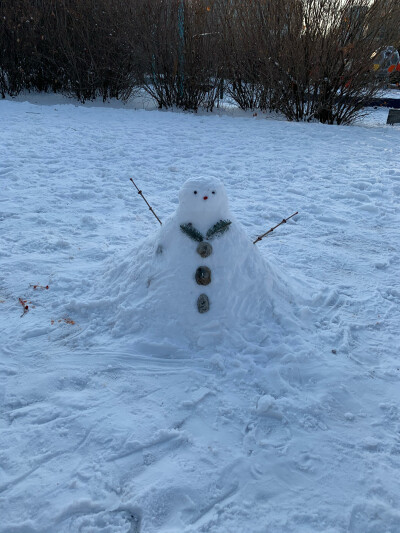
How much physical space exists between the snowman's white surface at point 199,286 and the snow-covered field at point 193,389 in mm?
21

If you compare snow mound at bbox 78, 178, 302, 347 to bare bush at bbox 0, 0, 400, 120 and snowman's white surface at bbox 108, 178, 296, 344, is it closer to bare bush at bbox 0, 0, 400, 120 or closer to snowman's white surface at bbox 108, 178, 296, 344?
snowman's white surface at bbox 108, 178, 296, 344

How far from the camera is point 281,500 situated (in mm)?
1687

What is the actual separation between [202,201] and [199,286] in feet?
1.48

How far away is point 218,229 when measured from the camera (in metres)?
2.36

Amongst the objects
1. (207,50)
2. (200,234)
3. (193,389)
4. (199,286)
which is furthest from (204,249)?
(207,50)

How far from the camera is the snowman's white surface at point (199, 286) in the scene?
7.76 feet

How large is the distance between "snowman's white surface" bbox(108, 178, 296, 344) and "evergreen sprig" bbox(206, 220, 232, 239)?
0.08 ft

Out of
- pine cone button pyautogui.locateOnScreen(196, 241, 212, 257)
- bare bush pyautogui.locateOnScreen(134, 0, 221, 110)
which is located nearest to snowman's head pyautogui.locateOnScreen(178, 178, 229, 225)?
pine cone button pyautogui.locateOnScreen(196, 241, 212, 257)

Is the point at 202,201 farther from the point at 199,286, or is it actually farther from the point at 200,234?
the point at 199,286

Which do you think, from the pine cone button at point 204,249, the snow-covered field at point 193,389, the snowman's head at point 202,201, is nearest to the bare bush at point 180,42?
the snow-covered field at point 193,389

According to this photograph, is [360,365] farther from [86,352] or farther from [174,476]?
[86,352]

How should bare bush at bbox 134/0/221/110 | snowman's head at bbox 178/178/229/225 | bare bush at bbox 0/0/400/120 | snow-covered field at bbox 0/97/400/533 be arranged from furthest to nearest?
bare bush at bbox 134/0/221/110, bare bush at bbox 0/0/400/120, snowman's head at bbox 178/178/229/225, snow-covered field at bbox 0/97/400/533

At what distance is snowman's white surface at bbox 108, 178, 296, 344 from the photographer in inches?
93.1

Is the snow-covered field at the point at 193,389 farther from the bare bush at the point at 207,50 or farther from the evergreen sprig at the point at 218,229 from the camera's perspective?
the bare bush at the point at 207,50
